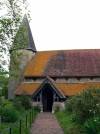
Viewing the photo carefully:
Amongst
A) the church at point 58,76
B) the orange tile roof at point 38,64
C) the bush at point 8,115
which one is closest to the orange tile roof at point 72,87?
the church at point 58,76

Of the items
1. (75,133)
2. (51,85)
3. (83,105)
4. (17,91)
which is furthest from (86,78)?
(75,133)

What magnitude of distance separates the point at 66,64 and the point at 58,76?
102 inches

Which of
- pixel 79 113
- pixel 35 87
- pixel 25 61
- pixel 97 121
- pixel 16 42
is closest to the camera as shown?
pixel 97 121

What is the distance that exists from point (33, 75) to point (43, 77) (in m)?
1.56

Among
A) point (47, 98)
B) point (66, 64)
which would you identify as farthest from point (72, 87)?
point (66, 64)

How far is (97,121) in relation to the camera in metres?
18.5

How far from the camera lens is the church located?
1719 inches

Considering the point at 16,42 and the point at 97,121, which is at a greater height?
the point at 16,42

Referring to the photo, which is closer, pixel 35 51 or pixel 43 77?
pixel 43 77

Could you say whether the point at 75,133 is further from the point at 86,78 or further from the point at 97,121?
the point at 86,78

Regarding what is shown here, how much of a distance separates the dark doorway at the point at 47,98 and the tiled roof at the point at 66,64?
230cm

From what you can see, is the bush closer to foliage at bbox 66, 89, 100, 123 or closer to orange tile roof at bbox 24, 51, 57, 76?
foliage at bbox 66, 89, 100, 123

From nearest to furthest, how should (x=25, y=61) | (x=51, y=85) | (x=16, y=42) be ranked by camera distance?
(x=16, y=42), (x=51, y=85), (x=25, y=61)

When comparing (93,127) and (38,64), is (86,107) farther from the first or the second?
(38,64)
